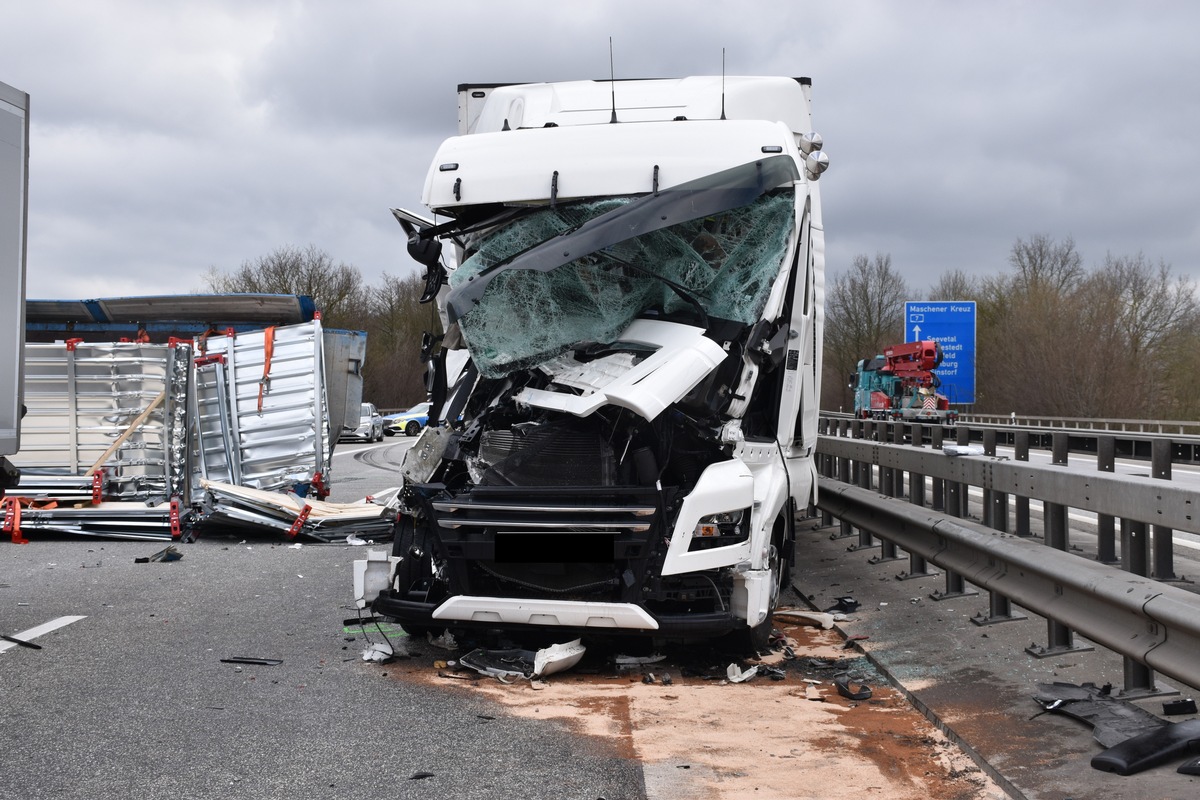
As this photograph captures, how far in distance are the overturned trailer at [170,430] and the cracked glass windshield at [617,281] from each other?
263 inches

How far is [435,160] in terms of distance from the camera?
23.2 feet

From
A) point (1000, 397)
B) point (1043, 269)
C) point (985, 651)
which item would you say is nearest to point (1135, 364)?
point (1000, 397)

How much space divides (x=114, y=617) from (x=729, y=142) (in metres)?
5.06

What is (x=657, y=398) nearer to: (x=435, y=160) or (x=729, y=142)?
(x=729, y=142)

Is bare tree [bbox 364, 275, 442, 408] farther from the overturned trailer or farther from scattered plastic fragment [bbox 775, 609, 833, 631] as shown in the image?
A: scattered plastic fragment [bbox 775, 609, 833, 631]

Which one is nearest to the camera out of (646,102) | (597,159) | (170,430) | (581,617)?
(581,617)

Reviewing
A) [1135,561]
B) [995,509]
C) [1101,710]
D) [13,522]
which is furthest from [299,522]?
[1101,710]

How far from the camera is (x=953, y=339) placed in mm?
40875

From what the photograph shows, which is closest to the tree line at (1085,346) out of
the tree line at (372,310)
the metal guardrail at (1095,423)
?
the metal guardrail at (1095,423)

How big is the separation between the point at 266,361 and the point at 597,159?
26.9 feet

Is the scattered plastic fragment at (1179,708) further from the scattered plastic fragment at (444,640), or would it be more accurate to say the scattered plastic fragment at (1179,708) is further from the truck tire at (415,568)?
the scattered plastic fragment at (444,640)

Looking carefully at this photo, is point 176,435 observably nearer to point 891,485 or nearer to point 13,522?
point 13,522

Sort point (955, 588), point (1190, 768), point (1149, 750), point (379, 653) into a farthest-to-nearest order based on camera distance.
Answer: point (955, 588) → point (379, 653) → point (1149, 750) → point (1190, 768)

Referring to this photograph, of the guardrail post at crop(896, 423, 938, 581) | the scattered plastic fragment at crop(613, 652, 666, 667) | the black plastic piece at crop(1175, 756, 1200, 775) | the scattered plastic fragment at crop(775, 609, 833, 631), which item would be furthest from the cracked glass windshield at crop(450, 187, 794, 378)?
the black plastic piece at crop(1175, 756, 1200, 775)
